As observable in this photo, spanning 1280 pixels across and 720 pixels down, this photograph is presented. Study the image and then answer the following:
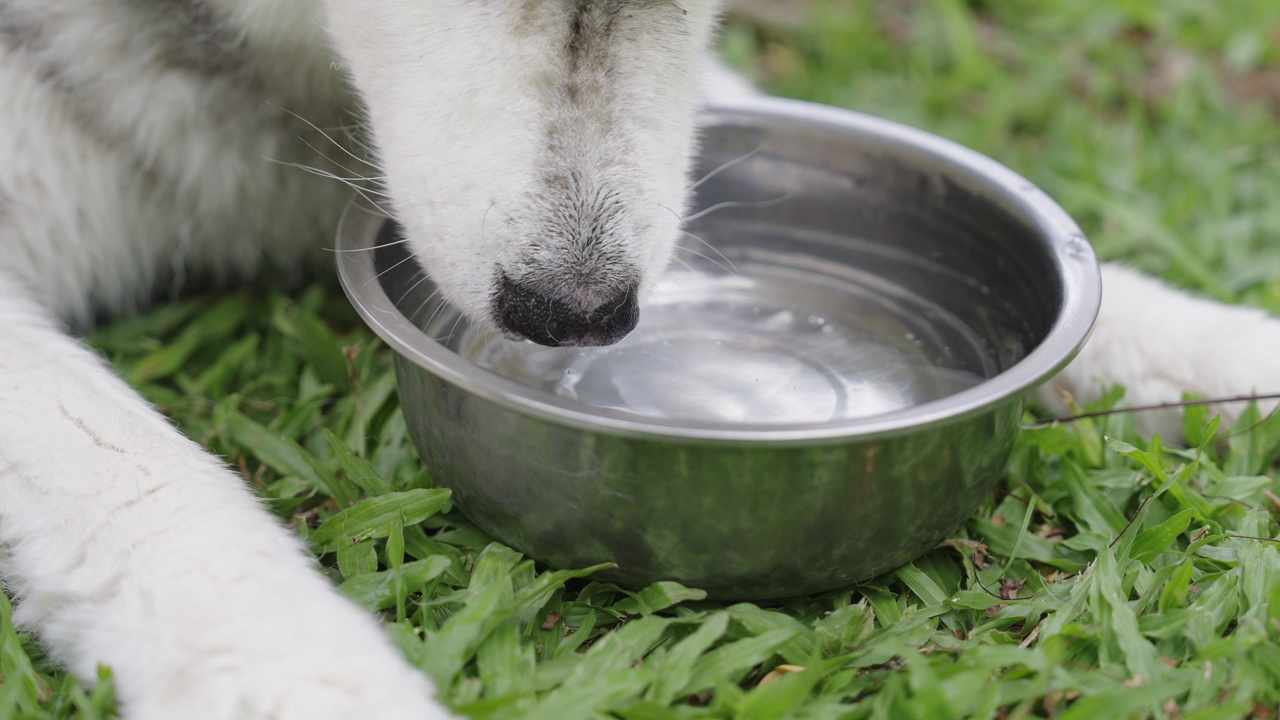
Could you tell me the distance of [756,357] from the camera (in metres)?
2.37

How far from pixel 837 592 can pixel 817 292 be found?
79cm

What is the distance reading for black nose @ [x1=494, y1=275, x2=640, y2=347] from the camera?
1.79 meters

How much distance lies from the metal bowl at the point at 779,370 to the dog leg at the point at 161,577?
0.35m

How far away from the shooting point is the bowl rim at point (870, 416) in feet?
5.29

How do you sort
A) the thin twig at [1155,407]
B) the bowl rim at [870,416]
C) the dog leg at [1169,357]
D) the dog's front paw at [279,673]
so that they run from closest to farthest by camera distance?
the dog's front paw at [279,673] → the bowl rim at [870,416] → the thin twig at [1155,407] → the dog leg at [1169,357]

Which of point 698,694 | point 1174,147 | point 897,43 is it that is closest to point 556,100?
point 698,694

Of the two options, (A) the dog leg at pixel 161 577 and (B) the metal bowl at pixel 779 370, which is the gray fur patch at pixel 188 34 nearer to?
(B) the metal bowl at pixel 779 370

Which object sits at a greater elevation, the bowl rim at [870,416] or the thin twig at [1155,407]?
the bowl rim at [870,416]

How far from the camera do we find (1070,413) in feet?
7.88

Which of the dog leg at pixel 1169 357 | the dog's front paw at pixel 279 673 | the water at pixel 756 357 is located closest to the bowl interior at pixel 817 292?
the water at pixel 756 357

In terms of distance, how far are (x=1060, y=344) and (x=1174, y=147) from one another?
2.22 meters

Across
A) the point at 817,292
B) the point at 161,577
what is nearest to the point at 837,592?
the point at 817,292

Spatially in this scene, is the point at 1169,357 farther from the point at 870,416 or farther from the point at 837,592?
the point at 870,416

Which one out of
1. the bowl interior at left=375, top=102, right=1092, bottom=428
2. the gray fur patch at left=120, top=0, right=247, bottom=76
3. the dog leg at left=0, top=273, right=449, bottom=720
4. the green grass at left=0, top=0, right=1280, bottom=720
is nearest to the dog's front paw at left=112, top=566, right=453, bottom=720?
the dog leg at left=0, top=273, right=449, bottom=720
